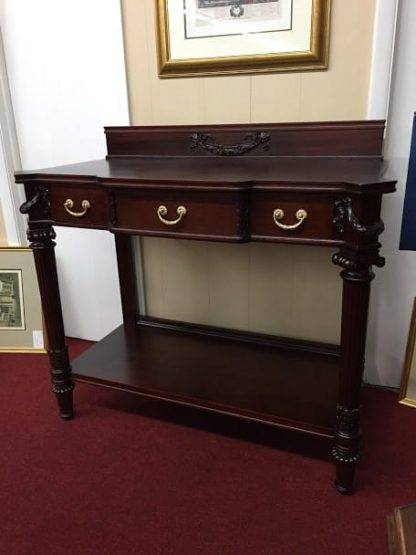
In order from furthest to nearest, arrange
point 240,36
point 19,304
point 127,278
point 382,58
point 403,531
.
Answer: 1. point 19,304
2. point 127,278
3. point 240,36
4. point 382,58
5. point 403,531

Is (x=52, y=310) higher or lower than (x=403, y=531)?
lower

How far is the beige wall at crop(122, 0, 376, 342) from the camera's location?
A: 154 centimetres

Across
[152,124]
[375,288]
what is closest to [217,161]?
[152,124]

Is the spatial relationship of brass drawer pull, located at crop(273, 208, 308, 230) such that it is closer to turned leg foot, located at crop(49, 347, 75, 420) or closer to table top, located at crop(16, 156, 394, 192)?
table top, located at crop(16, 156, 394, 192)

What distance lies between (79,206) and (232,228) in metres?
0.50

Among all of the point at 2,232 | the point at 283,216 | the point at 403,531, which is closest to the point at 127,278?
the point at 2,232

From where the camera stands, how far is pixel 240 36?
160 centimetres

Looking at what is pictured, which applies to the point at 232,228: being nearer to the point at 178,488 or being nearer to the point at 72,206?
the point at 72,206

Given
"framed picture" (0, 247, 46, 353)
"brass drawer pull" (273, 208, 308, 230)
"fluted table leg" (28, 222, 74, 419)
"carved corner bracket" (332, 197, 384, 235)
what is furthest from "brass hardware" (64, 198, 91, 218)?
"framed picture" (0, 247, 46, 353)

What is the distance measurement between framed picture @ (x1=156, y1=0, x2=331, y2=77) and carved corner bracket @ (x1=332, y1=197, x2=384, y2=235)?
66 cm

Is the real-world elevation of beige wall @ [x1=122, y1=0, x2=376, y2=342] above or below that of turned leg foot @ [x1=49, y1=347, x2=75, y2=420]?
above

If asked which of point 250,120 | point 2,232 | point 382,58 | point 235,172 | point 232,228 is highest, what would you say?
point 382,58

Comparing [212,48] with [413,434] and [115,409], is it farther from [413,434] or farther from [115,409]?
[413,434]

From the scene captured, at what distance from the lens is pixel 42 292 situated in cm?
161
